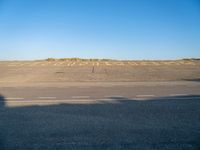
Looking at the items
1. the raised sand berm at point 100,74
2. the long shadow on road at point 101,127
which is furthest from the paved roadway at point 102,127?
the raised sand berm at point 100,74

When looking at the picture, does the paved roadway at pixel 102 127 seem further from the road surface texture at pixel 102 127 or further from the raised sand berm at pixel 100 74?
the raised sand berm at pixel 100 74

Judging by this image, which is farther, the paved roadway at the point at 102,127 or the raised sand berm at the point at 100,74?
the raised sand berm at the point at 100,74

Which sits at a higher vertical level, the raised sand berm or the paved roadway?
the paved roadway

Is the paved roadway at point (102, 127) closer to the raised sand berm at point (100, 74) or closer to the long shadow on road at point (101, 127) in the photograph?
the long shadow on road at point (101, 127)

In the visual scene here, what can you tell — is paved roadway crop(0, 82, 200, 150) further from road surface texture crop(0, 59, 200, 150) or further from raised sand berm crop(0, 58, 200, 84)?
raised sand berm crop(0, 58, 200, 84)

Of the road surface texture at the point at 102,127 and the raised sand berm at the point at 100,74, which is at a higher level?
the road surface texture at the point at 102,127

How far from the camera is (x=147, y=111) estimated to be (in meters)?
8.50

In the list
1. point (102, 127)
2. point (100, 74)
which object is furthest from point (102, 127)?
point (100, 74)

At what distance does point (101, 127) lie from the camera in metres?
6.63

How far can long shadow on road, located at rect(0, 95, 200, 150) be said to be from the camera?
543 cm

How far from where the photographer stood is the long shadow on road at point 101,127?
17.8 ft

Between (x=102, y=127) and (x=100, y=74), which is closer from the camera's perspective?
(x=102, y=127)

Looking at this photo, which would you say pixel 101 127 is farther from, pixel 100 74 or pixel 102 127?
pixel 100 74

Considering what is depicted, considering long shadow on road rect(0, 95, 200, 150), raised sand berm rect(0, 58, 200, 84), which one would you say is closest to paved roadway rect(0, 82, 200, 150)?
long shadow on road rect(0, 95, 200, 150)
